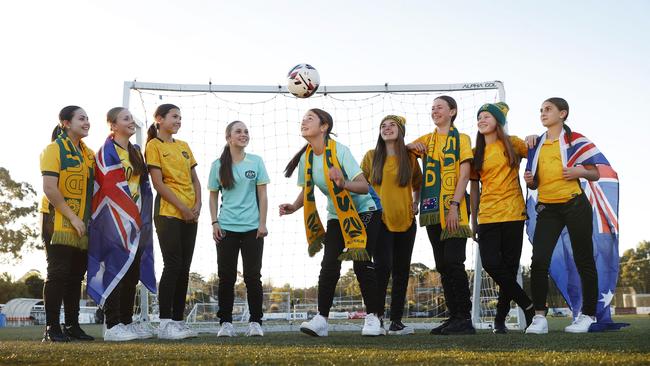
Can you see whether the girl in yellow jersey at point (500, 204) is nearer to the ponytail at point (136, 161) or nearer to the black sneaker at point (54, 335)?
the ponytail at point (136, 161)

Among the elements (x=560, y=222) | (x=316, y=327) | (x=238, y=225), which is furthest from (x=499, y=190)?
(x=238, y=225)

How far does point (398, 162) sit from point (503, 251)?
113cm

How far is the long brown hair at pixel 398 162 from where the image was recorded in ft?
16.8

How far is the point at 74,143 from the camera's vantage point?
16.8 feet

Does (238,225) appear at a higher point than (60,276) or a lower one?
higher

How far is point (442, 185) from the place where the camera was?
512 centimetres

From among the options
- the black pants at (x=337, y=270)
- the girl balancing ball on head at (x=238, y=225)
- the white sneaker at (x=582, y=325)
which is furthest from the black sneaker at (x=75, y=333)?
the white sneaker at (x=582, y=325)

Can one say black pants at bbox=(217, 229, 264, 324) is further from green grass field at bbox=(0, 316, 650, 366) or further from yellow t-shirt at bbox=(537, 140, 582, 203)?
yellow t-shirt at bbox=(537, 140, 582, 203)

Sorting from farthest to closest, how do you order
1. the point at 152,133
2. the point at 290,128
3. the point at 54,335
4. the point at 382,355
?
the point at 290,128 < the point at 152,133 < the point at 54,335 < the point at 382,355

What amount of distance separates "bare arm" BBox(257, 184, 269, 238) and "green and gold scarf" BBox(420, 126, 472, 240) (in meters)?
1.32

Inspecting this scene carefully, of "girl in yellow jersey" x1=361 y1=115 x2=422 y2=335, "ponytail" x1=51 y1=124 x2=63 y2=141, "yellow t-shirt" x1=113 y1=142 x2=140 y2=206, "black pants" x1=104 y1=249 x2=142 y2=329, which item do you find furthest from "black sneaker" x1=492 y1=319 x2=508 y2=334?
"ponytail" x1=51 y1=124 x2=63 y2=141

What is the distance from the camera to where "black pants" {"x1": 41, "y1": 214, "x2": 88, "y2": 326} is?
4676 mm

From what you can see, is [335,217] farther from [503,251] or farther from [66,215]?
[66,215]

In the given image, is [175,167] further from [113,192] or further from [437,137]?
[437,137]
